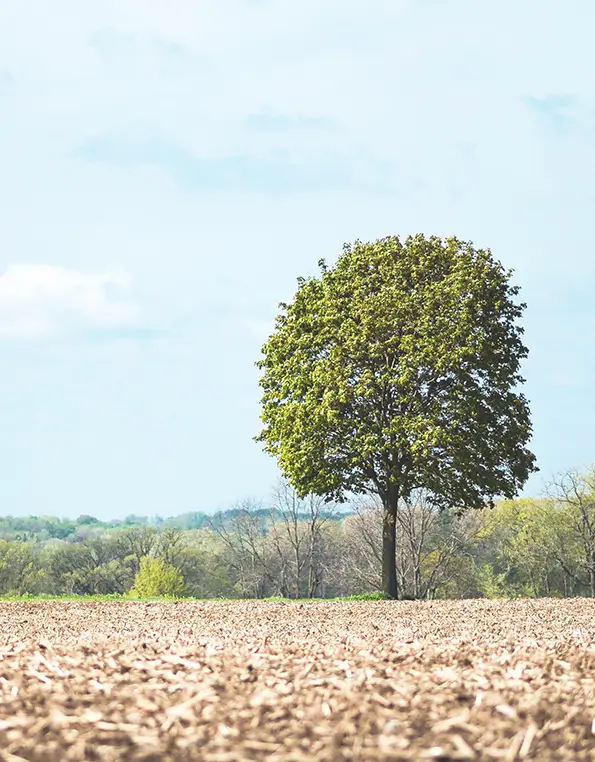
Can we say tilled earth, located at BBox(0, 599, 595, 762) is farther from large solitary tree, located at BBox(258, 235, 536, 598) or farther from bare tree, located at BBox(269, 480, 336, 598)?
bare tree, located at BBox(269, 480, 336, 598)

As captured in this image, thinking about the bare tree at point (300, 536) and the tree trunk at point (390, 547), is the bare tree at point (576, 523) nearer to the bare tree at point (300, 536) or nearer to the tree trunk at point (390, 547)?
the bare tree at point (300, 536)

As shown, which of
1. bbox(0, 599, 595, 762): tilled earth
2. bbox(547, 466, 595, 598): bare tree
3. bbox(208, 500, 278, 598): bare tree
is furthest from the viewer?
bbox(208, 500, 278, 598): bare tree

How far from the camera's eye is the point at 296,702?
4.62 metres

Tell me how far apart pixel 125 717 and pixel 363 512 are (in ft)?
130

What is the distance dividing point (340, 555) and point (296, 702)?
45.2m

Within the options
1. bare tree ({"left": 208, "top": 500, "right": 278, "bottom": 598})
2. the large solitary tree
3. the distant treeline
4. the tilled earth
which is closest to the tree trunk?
the large solitary tree

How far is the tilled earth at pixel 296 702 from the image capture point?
13.0 feet

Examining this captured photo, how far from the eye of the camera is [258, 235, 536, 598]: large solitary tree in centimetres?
2066

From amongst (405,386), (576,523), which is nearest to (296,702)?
(405,386)

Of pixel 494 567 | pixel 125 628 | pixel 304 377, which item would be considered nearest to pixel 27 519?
pixel 494 567

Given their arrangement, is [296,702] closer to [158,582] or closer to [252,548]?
[158,582]

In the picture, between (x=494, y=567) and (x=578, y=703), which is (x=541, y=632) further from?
(x=494, y=567)

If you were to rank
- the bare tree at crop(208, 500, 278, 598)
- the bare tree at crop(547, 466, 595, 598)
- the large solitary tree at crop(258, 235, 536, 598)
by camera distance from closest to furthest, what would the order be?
1. the large solitary tree at crop(258, 235, 536, 598)
2. the bare tree at crop(547, 466, 595, 598)
3. the bare tree at crop(208, 500, 278, 598)

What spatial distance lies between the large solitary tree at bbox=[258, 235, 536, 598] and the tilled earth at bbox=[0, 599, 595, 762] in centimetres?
1309
